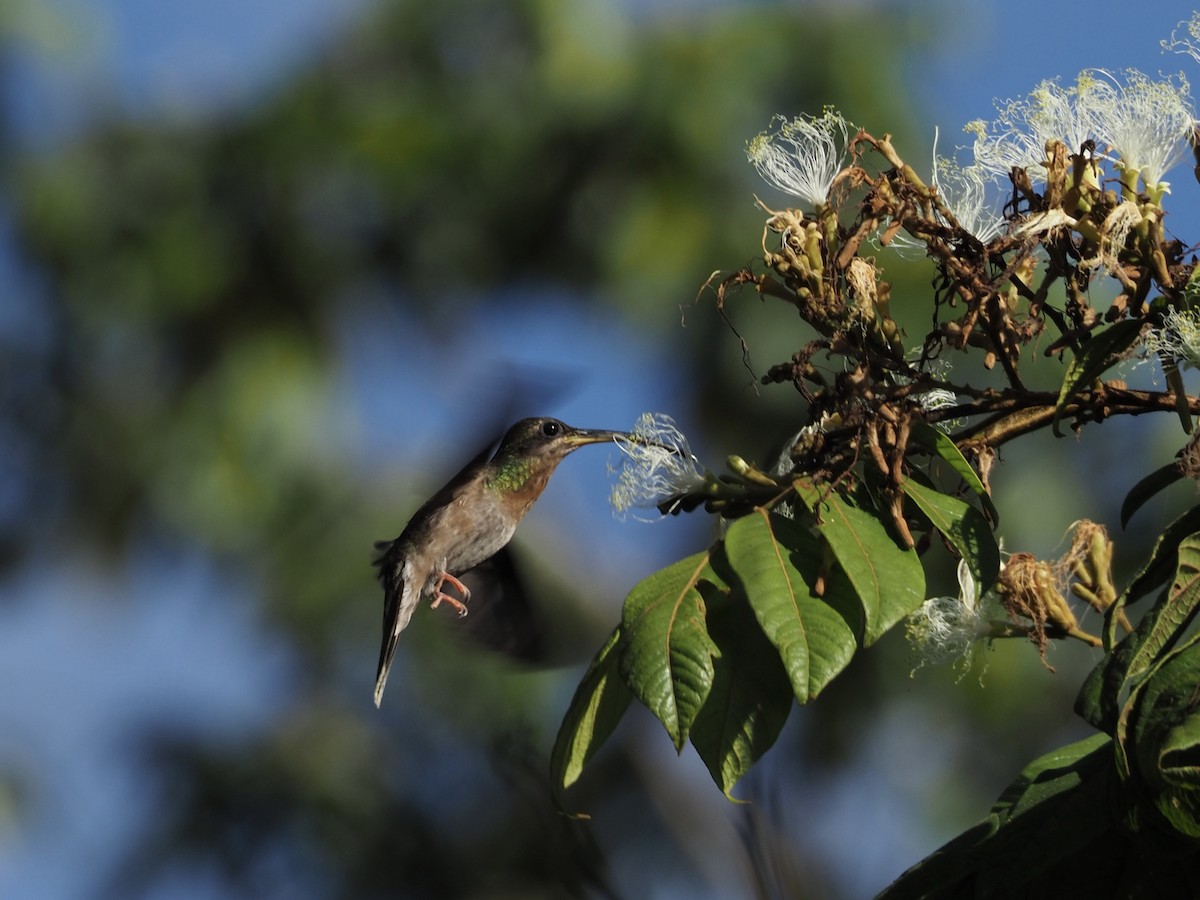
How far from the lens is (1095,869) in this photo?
1527 mm

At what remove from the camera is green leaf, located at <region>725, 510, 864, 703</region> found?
4.52 feet

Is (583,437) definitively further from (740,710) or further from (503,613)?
(740,710)

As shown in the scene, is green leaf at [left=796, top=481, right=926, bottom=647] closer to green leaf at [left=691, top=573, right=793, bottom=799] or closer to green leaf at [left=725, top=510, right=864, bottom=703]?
green leaf at [left=725, top=510, right=864, bottom=703]

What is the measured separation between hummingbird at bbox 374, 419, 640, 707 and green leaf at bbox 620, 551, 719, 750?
139 cm

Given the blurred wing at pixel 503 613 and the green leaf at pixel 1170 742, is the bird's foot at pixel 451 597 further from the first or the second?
the green leaf at pixel 1170 742

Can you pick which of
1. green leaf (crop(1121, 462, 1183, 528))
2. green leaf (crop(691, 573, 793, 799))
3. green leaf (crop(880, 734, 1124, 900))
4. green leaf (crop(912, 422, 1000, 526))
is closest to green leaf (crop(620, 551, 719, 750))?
green leaf (crop(691, 573, 793, 799))

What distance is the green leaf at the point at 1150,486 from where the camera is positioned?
5.09ft

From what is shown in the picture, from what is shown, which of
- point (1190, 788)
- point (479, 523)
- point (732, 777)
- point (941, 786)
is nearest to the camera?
point (1190, 788)

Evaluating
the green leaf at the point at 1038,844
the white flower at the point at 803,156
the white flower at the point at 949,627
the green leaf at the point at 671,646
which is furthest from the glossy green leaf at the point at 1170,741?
the white flower at the point at 803,156

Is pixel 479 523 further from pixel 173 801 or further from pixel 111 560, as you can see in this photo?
pixel 111 560

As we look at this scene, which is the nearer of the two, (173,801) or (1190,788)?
(1190,788)

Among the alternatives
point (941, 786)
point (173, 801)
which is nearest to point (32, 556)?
point (173, 801)

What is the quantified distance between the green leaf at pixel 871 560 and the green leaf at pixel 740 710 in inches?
5.6

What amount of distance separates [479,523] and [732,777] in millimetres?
1588
